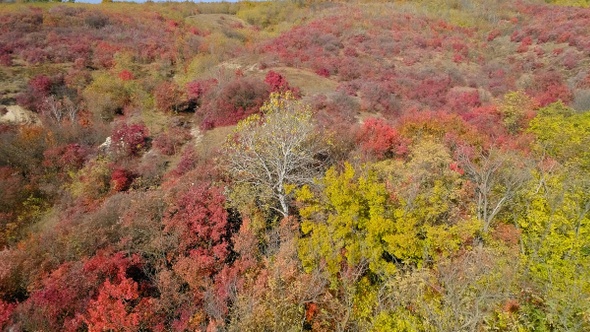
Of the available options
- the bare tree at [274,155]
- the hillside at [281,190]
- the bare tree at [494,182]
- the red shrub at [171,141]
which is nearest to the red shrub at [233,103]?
the hillside at [281,190]

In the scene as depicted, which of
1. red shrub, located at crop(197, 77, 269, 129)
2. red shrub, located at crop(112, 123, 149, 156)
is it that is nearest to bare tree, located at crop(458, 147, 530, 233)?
red shrub, located at crop(197, 77, 269, 129)

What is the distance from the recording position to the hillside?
1330 cm

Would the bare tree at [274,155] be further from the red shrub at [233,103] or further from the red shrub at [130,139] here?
the red shrub at [130,139]

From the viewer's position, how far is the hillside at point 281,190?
A: 43.7 feet

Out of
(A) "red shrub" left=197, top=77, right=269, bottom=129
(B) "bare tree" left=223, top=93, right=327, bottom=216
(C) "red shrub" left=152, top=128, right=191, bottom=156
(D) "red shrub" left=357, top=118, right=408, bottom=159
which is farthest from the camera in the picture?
(A) "red shrub" left=197, top=77, right=269, bottom=129

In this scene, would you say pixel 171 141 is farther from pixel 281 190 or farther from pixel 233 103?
pixel 281 190

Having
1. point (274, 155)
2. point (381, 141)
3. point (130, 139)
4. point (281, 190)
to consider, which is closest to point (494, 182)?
point (381, 141)

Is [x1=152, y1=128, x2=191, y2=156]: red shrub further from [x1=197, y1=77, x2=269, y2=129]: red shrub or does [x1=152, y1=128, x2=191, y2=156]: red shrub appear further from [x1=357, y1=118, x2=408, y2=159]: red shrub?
[x1=357, y1=118, x2=408, y2=159]: red shrub

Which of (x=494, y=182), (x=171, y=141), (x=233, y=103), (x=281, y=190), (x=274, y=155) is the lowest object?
(x=494, y=182)

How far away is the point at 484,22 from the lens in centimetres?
6562

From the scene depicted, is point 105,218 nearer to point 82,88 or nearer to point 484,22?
point 82,88

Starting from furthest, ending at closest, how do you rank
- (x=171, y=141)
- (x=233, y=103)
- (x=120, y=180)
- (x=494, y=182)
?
(x=233, y=103), (x=171, y=141), (x=120, y=180), (x=494, y=182)

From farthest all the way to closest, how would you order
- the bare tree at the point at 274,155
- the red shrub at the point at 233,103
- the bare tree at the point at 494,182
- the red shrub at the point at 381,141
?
1. the red shrub at the point at 233,103
2. the red shrub at the point at 381,141
3. the bare tree at the point at 274,155
4. the bare tree at the point at 494,182

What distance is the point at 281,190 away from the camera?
60.4 ft
